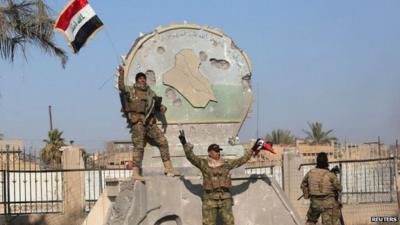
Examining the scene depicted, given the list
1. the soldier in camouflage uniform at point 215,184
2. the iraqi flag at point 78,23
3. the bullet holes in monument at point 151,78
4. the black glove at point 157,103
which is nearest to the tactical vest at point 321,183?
the soldier in camouflage uniform at point 215,184

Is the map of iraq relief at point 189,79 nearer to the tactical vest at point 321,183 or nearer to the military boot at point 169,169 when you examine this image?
the military boot at point 169,169

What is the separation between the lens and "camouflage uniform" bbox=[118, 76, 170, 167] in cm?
981

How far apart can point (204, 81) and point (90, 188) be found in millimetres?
6685

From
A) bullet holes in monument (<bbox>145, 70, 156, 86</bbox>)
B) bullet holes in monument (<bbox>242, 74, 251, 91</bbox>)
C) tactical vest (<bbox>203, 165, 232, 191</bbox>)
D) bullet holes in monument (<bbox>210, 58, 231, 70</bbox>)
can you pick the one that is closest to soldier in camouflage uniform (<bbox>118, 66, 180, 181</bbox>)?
bullet holes in monument (<bbox>145, 70, 156, 86</bbox>)

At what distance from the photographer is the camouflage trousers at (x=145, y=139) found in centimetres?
989

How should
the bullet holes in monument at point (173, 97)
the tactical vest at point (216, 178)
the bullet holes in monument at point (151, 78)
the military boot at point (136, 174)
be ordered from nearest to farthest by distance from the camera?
the tactical vest at point (216, 178) → the military boot at point (136, 174) → the bullet holes in monument at point (151, 78) → the bullet holes in monument at point (173, 97)

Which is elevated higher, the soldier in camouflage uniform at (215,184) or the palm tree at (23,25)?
the palm tree at (23,25)

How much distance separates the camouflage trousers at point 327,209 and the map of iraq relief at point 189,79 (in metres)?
2.43

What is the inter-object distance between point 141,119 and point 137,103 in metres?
0.23

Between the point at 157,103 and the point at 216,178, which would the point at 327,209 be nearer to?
the point at 216,178

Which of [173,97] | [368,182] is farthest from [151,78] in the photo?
[368,182]

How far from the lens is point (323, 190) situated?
391 inches

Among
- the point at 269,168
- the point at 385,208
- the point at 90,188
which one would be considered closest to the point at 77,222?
the point at 90,188

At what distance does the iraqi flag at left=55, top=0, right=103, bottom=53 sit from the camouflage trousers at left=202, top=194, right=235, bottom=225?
3.30 metres
